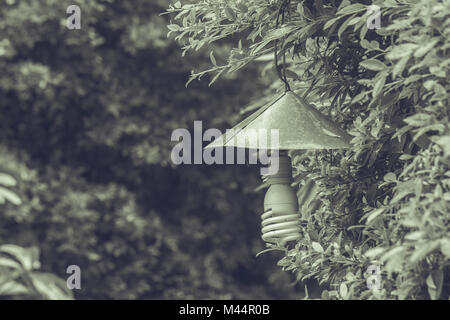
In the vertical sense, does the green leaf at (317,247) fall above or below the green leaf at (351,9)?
below

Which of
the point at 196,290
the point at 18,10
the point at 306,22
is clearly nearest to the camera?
the point at 306,22

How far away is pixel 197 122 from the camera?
10.8m

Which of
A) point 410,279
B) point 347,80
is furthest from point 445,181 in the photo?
point 347,80

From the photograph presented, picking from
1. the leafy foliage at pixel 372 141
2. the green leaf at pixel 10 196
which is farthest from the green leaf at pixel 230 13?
the green leaf at pixel 10 196

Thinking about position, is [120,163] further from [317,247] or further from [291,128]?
[291,128]

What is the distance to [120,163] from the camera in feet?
34.3

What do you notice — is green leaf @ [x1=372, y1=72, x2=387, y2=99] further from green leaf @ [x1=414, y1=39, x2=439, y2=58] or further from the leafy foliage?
green leaf @ [x1=414, y1=39, x2=439, y2=58]

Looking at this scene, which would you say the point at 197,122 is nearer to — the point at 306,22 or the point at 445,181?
the point at 306,22

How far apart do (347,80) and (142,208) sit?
20.0ft

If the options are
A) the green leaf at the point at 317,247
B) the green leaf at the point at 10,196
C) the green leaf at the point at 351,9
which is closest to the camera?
the green leaf at the point at 10,196

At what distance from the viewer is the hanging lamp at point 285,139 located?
3941 millimetres

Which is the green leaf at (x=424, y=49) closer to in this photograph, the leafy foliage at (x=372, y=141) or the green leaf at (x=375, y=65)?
the leafy foliage at (x=372, y=141)

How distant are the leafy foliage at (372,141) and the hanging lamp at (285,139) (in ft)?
1.02

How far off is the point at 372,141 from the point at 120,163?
651 centimetres
